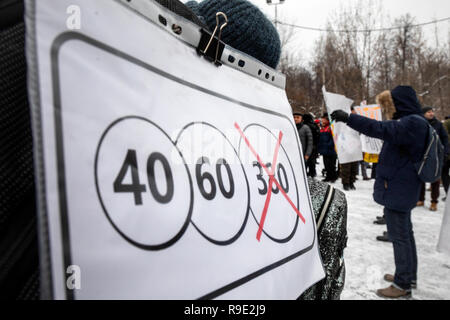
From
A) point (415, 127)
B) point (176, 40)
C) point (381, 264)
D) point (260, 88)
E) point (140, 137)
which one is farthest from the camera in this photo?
point (381, 264)

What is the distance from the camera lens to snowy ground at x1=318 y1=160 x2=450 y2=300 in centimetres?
245

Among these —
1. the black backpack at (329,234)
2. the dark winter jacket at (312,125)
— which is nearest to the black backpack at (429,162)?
the black backpack at (329,234)

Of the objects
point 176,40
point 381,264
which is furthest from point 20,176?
point 381,264

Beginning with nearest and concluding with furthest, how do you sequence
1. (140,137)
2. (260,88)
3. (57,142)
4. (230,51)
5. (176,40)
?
1. (57,142)
2. (140,137)
3. (176,40)
4. (230,51)
5. (260,88)

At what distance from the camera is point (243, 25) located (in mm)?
955

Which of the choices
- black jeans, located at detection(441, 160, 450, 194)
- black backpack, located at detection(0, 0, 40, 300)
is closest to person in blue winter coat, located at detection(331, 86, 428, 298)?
black backpack, located at detection(0, 0, 40, 300)

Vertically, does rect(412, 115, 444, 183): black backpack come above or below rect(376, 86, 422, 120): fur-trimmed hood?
below

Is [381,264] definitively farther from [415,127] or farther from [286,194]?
[286,194]

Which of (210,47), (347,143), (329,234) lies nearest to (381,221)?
(347,143)

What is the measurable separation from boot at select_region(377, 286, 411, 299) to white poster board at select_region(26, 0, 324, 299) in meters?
2.08

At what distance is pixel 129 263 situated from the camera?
42 cm

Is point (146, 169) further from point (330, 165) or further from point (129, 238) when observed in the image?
point (330, 165)

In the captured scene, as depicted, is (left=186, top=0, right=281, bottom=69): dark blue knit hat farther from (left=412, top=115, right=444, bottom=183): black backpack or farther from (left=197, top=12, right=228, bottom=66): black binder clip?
(left=412, top=115, right=444, bottom=183): black backpack
